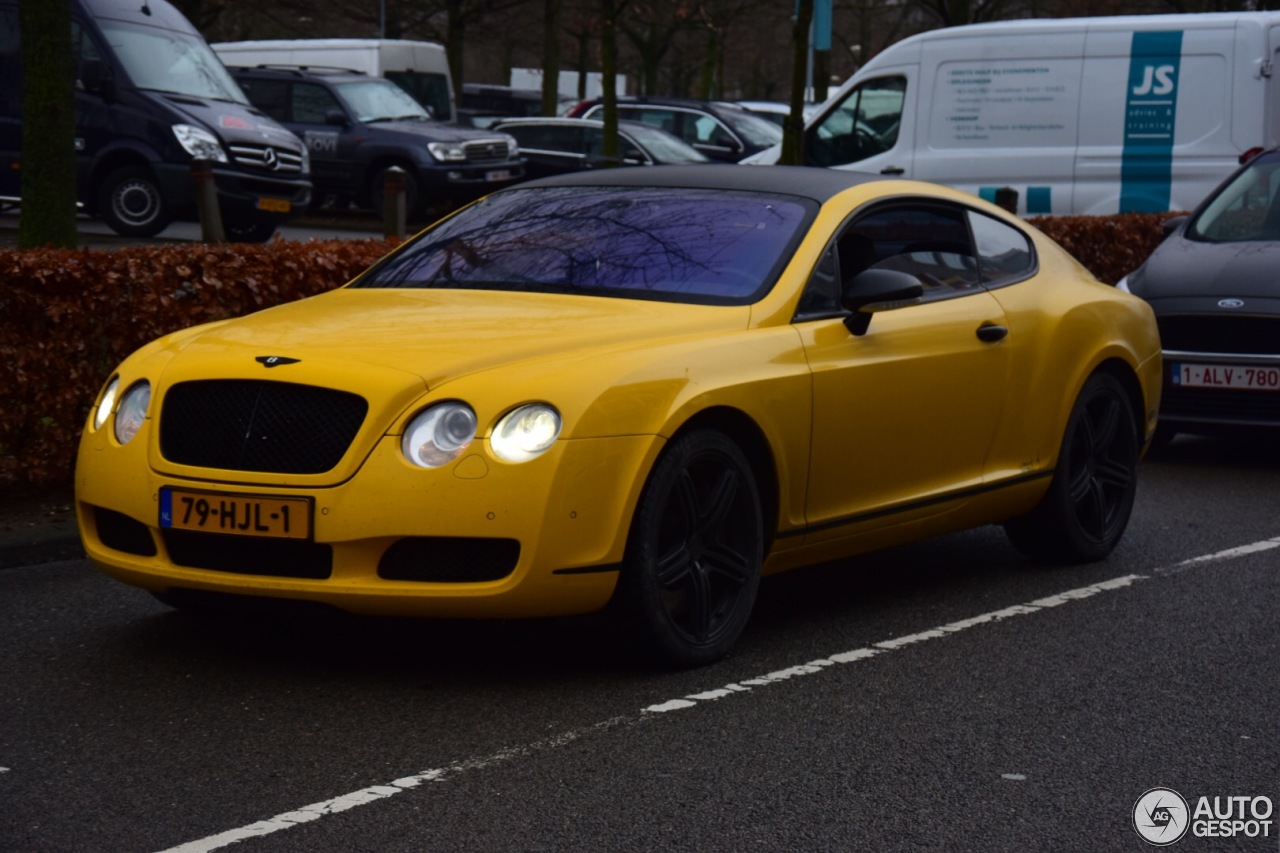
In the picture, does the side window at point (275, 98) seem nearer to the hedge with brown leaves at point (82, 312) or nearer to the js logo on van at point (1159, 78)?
the js logo on van at point (1159, 78)

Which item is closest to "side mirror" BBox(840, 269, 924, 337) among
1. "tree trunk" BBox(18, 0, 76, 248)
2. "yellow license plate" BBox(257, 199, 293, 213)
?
"tree trunk" BBox(18, 0, 76, 248)

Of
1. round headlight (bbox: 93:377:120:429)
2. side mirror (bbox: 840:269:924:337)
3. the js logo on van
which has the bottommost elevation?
round headlight (bbox: 93:377:120:429)

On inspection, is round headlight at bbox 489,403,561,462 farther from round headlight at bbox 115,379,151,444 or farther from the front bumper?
round headlight at bbox 115,379,151,444

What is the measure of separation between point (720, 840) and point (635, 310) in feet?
Answer: 6.91

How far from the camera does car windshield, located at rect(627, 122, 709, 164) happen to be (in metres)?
29.0

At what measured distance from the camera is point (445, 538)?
5102 mm

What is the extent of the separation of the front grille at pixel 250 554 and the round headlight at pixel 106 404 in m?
0.49

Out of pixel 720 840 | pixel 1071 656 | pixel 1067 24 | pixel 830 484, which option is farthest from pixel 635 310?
pixel 1067 24

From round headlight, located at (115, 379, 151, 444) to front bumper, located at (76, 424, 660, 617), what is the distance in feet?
0.79

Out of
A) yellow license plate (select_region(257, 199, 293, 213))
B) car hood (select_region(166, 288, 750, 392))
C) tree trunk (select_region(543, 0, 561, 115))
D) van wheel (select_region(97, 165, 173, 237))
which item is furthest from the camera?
tree trunk (select_region(543, 0, 561, 115))

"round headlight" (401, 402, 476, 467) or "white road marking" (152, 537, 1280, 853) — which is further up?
"round headlight" (401, 402, 476, 467)

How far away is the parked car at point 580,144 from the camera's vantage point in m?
29.0

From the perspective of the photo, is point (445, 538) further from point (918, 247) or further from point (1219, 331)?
point (1219, 331)

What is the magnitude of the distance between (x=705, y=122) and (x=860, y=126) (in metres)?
13.3
